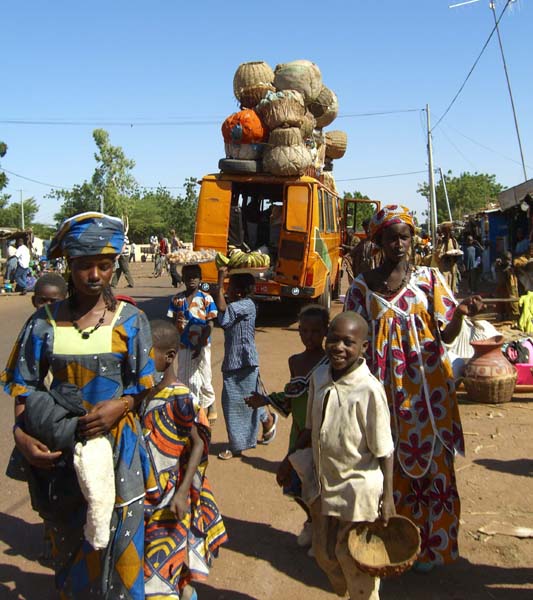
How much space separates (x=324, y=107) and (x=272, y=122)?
3.04 meters

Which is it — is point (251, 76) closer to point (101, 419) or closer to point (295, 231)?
point (295, 231)

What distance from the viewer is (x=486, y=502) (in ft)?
13.7

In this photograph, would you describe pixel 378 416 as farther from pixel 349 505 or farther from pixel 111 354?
pixel 111 354

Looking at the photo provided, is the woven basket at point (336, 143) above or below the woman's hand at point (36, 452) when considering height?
above

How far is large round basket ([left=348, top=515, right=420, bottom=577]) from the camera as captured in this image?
8.33 feet

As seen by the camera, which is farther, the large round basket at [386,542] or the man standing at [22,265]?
the man standing at [22,265]

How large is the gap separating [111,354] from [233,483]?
257 centimetres

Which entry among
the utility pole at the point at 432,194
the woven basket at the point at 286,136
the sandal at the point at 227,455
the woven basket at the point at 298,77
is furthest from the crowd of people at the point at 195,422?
the utility pole at the point at 432,194

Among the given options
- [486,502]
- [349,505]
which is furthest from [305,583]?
[486,502]

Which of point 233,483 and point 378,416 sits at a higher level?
point 378,416

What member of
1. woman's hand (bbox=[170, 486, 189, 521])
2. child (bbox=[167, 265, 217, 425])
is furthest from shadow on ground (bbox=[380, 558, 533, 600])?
child (bbox=[167, 265, 217, 425])

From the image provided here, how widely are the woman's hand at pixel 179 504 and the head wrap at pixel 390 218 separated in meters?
1.58

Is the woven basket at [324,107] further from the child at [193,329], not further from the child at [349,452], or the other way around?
the child at [349,452]

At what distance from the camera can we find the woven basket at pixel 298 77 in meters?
11.8
